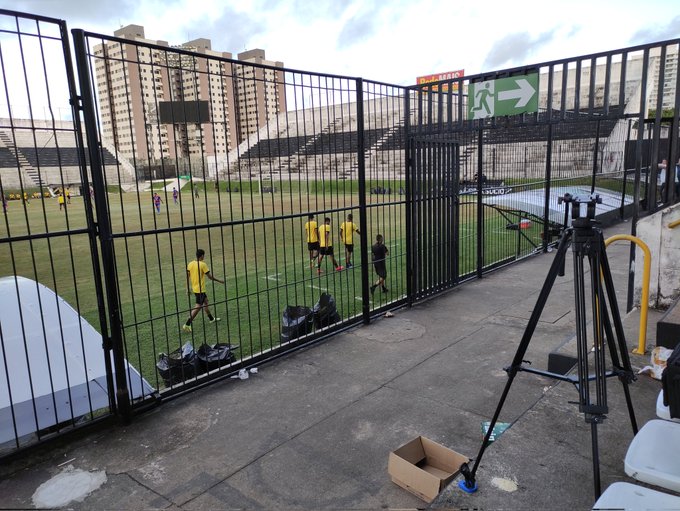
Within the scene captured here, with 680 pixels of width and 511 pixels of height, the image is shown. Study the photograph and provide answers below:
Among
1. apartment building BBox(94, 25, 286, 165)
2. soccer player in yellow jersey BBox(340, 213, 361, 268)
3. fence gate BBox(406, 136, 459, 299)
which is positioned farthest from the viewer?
soccer player in yellow jersey BBox(340, 213, 361, 268)

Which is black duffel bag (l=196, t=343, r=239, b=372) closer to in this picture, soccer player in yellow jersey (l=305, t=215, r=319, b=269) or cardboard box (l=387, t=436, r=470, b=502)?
soccer player in yellow jersey (l=305, t=215, r=319, b=269)

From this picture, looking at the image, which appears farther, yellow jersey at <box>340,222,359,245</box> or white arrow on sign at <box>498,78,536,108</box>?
yellow jersey at <box>340,222,359,245</box>

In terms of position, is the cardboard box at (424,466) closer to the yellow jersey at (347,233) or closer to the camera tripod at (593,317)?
the camera tripod at (593,317)

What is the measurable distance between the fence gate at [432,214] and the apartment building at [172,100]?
278 cm

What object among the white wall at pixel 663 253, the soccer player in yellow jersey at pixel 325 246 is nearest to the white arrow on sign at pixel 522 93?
the white wall at pixel 663 253

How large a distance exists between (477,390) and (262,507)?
2613 mm

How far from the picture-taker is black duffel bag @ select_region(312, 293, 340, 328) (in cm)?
700

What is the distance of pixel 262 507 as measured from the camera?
11.2ft

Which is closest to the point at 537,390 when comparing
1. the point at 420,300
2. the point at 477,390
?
the point at 477,390

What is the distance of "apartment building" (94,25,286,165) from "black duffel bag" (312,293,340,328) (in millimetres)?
2522

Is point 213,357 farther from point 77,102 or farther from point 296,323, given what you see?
point 77,102

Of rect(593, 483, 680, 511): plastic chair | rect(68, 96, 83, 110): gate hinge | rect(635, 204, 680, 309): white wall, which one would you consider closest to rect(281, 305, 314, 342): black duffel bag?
rect(68, 96, 83, 110): gate hinge

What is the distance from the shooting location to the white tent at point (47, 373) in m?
4.11

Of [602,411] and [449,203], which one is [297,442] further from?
[449,203]
